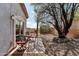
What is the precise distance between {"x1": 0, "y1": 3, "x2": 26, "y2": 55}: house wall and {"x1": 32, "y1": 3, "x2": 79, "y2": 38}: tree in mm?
226

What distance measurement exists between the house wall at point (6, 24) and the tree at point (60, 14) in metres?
0.23

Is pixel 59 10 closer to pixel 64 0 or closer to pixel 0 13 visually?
pixel 64 0

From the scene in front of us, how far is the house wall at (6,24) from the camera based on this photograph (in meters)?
1.81

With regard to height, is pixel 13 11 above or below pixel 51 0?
below

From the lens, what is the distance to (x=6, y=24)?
5.92 ft

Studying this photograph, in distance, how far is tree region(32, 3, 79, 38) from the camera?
185 cm

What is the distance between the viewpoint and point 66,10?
1856mm

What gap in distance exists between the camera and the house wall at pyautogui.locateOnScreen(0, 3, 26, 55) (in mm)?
1811

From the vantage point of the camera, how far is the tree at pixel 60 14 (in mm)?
1853

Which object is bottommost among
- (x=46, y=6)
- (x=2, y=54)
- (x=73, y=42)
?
(x=2, y=54)

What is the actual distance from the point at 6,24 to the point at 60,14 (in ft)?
1.83

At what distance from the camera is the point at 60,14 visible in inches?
73.3

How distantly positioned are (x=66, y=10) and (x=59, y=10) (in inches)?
2.8

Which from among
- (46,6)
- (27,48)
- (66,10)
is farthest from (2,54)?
(66,10)
